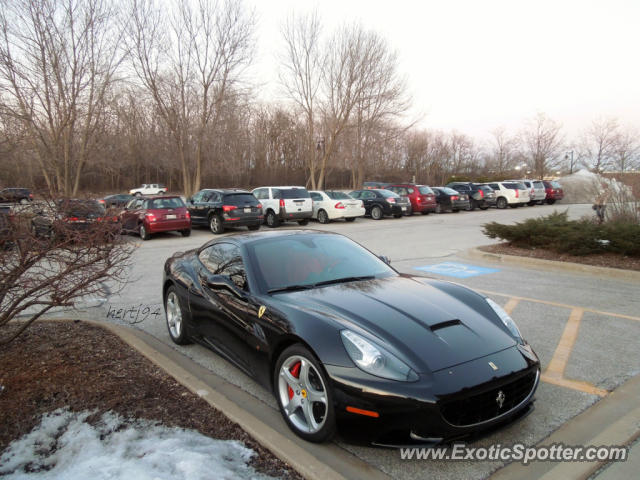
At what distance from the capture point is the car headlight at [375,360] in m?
2.75

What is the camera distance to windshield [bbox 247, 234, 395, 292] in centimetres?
393

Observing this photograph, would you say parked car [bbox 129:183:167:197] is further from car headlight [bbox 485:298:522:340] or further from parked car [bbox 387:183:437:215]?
car headlight [bbox 485:298:522:340]

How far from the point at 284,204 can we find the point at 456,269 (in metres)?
11.3

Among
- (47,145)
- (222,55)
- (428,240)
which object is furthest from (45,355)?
(222,55)

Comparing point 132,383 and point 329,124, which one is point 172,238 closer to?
point 132,383

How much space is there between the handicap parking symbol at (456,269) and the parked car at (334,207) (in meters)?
11.5

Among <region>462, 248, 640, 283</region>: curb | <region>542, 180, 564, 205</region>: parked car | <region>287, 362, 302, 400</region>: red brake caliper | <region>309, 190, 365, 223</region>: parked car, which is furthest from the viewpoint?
<region>542, 180, 564, 205</region>: parked car

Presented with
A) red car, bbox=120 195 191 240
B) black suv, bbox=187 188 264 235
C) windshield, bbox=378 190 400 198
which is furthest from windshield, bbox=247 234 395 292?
windshield, bbox=378 190 400 198

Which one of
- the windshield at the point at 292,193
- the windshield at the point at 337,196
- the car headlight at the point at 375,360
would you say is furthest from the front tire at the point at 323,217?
the car headlight at the point at 375,360

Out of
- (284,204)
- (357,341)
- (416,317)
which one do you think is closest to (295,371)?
(357,341)

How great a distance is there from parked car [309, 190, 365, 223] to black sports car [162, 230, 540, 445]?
1660 cm

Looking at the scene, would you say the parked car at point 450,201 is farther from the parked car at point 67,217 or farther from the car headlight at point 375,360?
the car headlight at point 375,360

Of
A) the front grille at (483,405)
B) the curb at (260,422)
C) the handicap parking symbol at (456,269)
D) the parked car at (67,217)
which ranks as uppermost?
the parked car at (67,217)

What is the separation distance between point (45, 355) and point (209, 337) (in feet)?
5.09
